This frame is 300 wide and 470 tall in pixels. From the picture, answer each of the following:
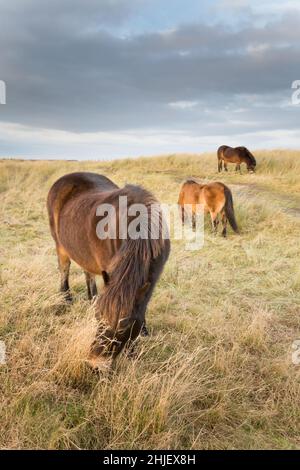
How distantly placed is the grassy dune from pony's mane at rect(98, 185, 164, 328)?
0.39 meters

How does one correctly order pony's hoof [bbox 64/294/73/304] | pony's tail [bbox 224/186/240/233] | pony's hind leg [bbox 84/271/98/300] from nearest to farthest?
1. pony's hoof [bbox 64/294/73/304]
2. pony's hind leg [bbox 84/271/98/300]
3. pony's tail [bbox 224/186/240/233]

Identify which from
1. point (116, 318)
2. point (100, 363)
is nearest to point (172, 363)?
point (100, 363)

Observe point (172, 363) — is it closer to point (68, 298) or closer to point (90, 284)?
point (90, 284)

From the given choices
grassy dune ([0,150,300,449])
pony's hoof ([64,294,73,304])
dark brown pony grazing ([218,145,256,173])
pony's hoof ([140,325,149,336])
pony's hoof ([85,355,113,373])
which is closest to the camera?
grassy dune ([0,150,300,449])

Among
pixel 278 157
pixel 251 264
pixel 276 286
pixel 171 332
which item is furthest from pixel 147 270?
pixel 278 157

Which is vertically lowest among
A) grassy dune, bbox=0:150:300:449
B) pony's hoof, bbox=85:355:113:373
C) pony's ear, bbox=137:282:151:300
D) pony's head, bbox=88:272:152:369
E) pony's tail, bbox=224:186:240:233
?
grassy dune, bbox=0:150:300:449

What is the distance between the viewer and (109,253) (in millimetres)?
3457

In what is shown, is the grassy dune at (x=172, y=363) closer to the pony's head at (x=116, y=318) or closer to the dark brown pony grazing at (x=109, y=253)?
the pony's head at (x=116, y=318)

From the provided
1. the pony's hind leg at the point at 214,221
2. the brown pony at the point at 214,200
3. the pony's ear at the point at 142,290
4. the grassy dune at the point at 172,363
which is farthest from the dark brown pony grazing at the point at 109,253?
the pony's hind leg at the point at 214,221

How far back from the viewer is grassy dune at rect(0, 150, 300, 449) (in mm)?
2537

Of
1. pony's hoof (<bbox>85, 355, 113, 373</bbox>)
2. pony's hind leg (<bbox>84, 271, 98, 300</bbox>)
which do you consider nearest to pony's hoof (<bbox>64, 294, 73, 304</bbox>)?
pony's hind leg (<bbox>84, 271, 98, 300</bbox>)

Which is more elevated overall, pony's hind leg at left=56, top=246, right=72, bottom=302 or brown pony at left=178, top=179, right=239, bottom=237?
brown pony at left=178, top=179, right=239, bottom=237

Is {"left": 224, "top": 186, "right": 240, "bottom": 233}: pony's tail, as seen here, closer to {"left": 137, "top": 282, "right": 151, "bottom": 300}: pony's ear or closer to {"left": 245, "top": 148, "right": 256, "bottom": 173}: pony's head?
{"left": 137, "top": 282, "right": 151, "bottom": 300}: pony's ear

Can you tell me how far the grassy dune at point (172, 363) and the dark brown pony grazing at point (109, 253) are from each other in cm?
31
